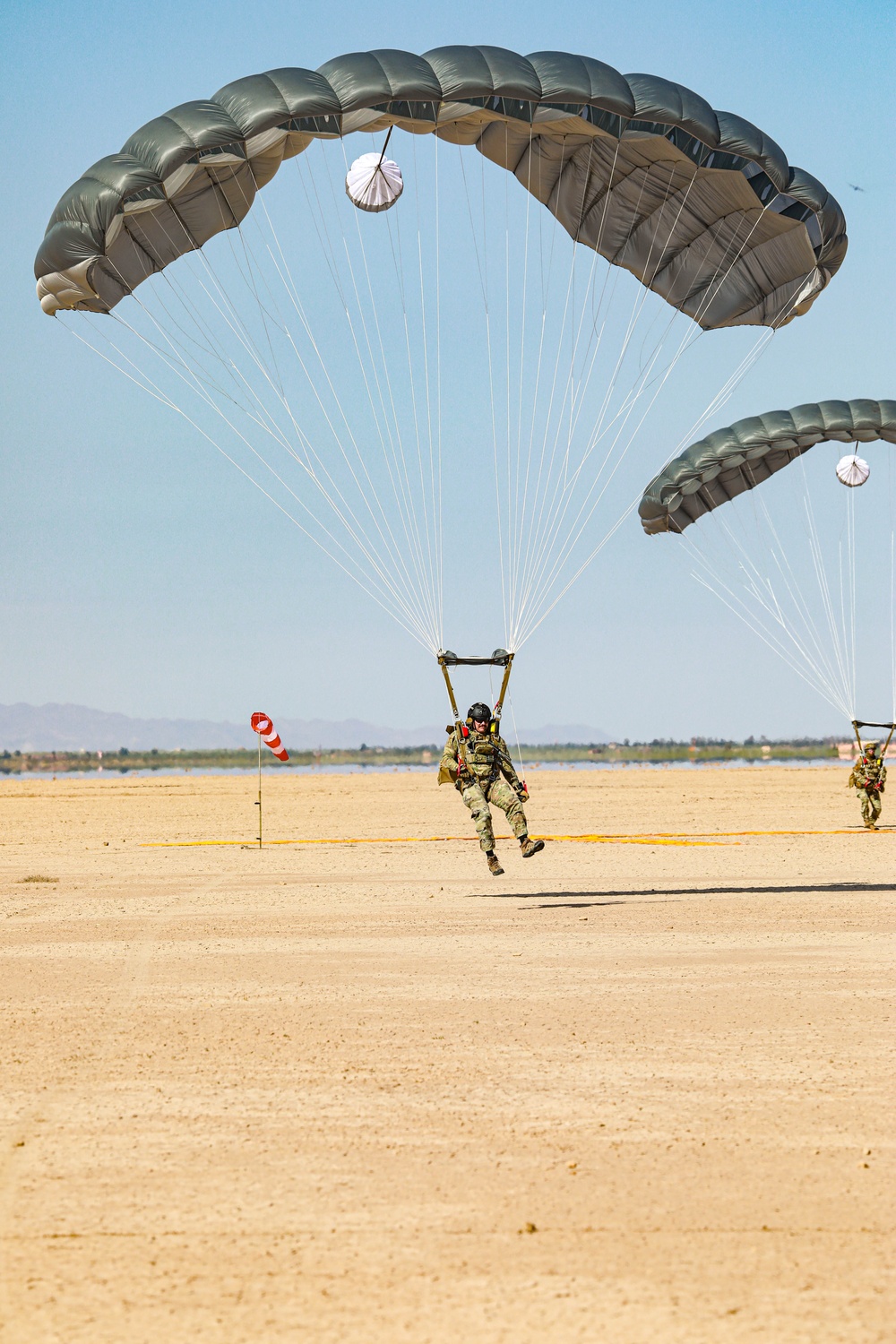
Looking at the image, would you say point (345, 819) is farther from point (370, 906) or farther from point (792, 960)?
point (792, 960)

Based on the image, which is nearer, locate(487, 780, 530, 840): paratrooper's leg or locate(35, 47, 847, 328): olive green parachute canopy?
locate(35, 47, 847, 328): olive green parachute canopy

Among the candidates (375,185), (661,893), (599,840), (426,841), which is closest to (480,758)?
(661,893)

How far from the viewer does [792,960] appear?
10.9m

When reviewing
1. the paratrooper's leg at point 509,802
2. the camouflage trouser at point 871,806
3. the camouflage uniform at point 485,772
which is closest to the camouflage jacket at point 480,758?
the camouflage uniform at point 485,772

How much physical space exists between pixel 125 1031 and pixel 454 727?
6.94m

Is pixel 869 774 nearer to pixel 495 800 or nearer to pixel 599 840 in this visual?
pixel 599 840

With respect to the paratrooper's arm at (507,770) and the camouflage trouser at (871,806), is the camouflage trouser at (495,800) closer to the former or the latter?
the paratrooper's arm at (507,770)

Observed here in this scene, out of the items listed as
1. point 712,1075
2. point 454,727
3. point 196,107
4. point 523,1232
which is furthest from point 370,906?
point 523,1232

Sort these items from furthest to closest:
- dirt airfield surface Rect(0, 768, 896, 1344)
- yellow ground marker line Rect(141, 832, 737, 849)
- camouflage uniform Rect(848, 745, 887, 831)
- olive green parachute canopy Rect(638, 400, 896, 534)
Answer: camouflage uniform Rect(848, 745, 887, 831)
yellow ground marker line Rect(141, 832, 737, 849)
olive green parachute canopy Rect(638, 400, 896, 534)
dirt airfield surface Rect(0, 768, 896, 1344)

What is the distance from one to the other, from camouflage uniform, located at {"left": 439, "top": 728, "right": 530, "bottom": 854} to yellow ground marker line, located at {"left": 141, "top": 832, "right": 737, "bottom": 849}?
9802mm

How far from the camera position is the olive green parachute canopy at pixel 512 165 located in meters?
→ 12.9

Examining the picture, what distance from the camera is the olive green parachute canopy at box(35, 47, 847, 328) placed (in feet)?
42.2

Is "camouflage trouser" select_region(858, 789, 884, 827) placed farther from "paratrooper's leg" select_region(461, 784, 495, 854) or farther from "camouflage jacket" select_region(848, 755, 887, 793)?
"paratrooper's leg" select_region(461, 784, 495, 854)

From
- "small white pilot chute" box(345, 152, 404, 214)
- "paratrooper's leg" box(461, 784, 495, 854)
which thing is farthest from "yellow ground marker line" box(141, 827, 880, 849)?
"small white pilot chute" box(345, 152, 404, 214)
